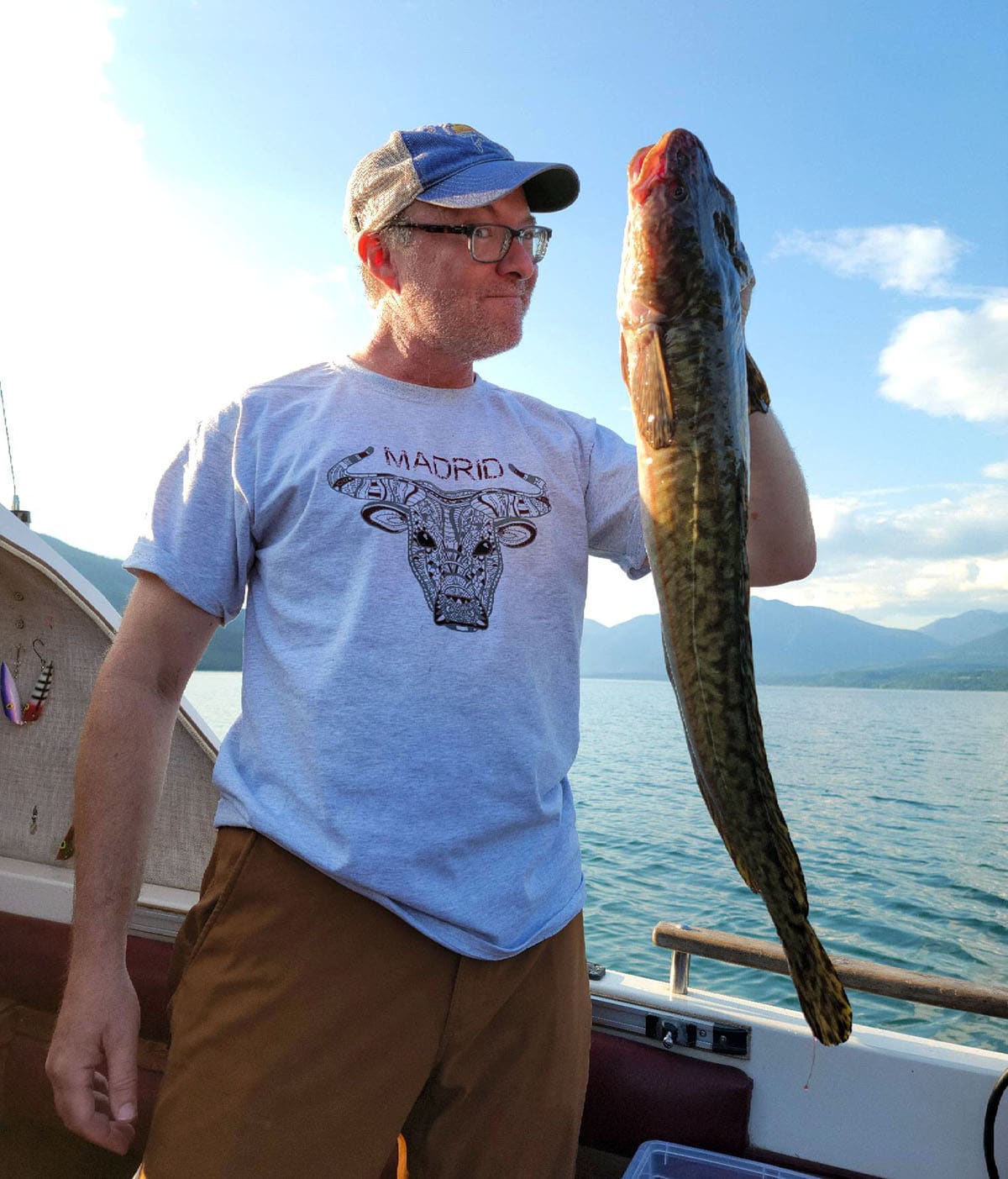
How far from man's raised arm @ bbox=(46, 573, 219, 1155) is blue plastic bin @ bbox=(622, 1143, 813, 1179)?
176cm

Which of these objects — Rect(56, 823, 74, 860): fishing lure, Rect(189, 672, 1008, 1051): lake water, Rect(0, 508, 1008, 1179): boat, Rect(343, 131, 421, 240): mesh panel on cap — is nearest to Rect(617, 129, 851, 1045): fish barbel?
Rect(343, 131, 421, 240): mesh panel on cap

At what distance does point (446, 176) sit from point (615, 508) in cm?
92

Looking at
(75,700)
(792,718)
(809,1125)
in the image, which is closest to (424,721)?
(809,1125)

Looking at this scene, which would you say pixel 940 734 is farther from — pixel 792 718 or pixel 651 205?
pixel 651 205

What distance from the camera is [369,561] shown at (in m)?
1.86

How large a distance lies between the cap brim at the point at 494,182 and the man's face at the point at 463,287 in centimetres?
3

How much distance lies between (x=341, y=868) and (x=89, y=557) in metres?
188

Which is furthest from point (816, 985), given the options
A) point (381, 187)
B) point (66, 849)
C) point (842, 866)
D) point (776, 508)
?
point (842, 866)

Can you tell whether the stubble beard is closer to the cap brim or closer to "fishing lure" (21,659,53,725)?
the cap brim

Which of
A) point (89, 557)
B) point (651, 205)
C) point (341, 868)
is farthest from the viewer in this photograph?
point (89, 557)

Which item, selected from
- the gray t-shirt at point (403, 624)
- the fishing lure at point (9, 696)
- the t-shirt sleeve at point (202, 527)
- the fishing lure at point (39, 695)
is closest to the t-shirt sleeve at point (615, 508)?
the gray t-shirt at point (403, 624)

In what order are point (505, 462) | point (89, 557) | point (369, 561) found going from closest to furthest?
point (369, 561) → point (505, 462) → point (89, 557)

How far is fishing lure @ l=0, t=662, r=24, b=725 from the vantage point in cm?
426

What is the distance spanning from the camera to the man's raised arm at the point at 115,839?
5.80 ft
